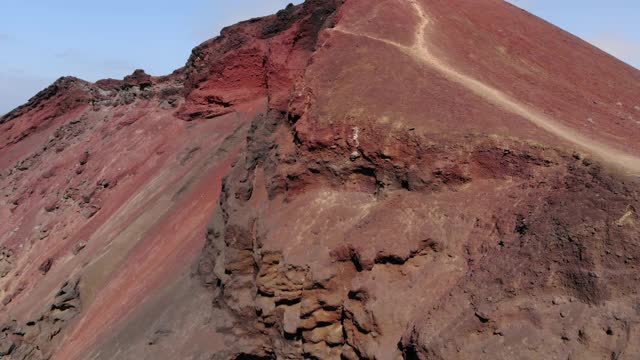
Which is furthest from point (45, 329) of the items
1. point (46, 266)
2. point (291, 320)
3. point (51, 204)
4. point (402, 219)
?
point (402, 219)

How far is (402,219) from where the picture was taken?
5.61 metres

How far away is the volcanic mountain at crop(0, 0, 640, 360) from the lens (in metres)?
4.50

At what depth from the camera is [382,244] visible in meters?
5.48

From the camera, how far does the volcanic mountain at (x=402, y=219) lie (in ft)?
14.8

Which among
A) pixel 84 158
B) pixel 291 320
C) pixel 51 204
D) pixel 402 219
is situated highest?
pixel 402 219

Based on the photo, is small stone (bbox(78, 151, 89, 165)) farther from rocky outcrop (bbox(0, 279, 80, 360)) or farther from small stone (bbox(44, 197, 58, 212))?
rocky outcrop (bbox(0, 279, 80, 360))

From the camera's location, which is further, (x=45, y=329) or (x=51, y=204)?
(x=51, y=204)

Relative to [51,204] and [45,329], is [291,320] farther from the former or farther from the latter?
[51,204]

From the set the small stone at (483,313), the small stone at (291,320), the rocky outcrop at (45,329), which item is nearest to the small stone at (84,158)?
the rocky outcrop at (45,329)

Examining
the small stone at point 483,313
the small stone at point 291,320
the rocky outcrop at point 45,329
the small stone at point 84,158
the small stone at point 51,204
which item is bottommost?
the rocky outcrop at point 45,329

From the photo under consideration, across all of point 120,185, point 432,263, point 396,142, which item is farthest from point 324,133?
point 120,185

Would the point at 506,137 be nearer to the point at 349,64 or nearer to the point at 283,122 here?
the point at 349,64

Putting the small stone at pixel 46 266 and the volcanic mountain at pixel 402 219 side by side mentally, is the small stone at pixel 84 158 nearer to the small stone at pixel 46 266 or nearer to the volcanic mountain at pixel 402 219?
the small stone at pixel 46 266

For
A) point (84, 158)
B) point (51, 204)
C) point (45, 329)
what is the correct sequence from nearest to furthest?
point (45, 329) → point (51, 204) → point (84, 158)
